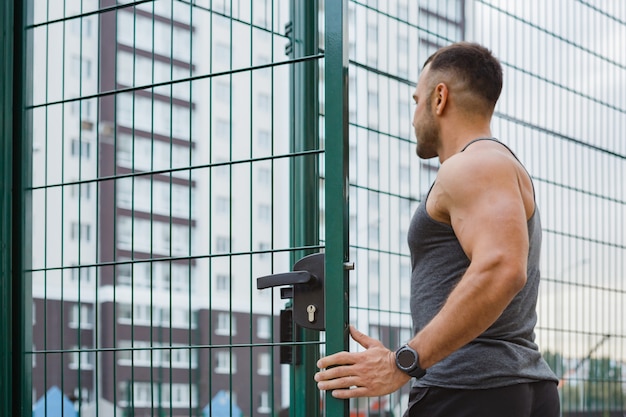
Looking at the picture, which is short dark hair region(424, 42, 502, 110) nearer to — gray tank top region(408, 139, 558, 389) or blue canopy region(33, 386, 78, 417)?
gray tank top region(408, 139, 558, 389)

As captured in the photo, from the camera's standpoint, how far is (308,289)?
1.98 m

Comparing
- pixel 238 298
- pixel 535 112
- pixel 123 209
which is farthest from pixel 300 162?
pixel 238 298

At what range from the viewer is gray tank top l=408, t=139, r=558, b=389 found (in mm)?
1961

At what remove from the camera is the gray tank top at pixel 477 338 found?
196cm

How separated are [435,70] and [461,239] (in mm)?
419

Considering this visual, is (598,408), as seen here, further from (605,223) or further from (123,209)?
(123,209)

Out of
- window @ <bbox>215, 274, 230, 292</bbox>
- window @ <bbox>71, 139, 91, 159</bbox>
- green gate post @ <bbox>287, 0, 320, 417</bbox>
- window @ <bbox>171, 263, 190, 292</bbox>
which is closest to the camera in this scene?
Answer: window @ <bbox>71, 139, 91, 159</bbox>

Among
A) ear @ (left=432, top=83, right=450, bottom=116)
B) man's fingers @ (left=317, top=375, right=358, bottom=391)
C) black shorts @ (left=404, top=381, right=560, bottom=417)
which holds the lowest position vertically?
black shorts @ (left=404, top=381, right=560, bottom=417)

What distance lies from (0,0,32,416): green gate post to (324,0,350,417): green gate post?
115 centimetres

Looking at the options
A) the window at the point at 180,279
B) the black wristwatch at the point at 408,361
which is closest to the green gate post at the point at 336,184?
the black wristwatch at the point at 408,361

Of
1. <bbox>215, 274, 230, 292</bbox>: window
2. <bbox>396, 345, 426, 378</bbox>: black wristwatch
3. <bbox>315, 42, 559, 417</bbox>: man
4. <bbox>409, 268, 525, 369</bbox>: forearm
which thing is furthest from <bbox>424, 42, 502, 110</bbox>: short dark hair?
<bbox>215, 274, 230, 292</bbox>: window

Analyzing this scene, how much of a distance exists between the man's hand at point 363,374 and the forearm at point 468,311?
57 millimetres

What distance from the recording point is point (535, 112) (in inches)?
187

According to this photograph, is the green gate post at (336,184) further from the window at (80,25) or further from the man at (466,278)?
the window at (80,25)
